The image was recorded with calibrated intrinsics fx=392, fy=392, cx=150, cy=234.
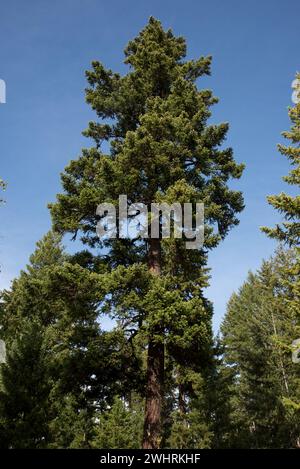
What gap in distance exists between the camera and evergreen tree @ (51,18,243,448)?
10.5 m

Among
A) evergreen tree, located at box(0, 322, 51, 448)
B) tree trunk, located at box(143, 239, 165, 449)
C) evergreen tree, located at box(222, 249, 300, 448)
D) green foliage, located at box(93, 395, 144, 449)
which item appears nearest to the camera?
tree trunk, located at box(143, 239, 165, 449)

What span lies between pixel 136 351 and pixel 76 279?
3.60 meters

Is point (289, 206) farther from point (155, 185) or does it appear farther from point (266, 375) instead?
point (266, 375)

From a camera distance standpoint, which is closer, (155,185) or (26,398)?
(155,185)

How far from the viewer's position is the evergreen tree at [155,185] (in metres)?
10.5

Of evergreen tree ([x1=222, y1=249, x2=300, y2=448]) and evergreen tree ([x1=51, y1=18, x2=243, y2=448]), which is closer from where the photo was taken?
evergreen tree ([x1=51, y1=18, x2=243, y2=448])

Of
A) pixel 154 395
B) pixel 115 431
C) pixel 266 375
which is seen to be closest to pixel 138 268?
pixel 154 395

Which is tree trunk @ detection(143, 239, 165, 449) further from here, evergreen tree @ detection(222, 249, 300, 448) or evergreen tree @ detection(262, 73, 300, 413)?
evergreen tree @ detection(222, 249, 300, 448)

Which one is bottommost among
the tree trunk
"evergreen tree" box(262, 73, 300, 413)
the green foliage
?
the green foliage

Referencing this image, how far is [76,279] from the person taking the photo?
430 inches

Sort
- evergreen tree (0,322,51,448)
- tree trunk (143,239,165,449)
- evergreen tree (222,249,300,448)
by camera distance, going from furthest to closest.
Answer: evergreen tree (222,249,300,448), evergreen tree (0,322,51,448), tree trunk (143,239,165,449)

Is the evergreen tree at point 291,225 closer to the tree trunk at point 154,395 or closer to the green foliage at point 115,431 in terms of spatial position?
the tree trunk at point 154,395

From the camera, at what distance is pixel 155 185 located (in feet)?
43.3

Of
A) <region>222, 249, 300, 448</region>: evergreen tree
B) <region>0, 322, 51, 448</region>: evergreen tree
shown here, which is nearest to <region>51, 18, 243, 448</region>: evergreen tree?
<region>0, 322, 51, 448</region>: evergreen tree
